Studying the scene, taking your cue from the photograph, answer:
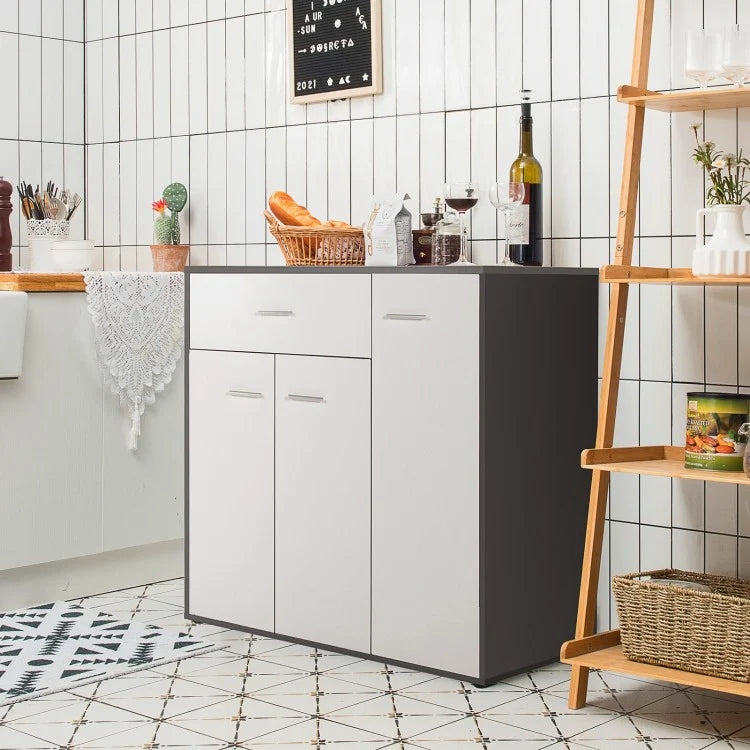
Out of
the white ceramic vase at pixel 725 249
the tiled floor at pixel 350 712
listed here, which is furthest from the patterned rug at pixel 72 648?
the white ceramic vase at pixel 725 249

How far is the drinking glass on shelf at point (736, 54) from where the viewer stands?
2467mm

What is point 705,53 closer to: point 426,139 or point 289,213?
point 426,139

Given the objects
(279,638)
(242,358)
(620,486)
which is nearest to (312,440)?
(242,358)

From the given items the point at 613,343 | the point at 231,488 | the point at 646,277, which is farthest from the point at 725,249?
the point at 231,488

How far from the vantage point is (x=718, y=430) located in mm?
2447

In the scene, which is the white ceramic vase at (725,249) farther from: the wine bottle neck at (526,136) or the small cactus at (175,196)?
the small cactus at (175,196)

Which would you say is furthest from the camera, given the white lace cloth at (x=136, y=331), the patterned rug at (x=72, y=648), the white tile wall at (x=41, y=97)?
the white tile wall at (x=41, y=97)

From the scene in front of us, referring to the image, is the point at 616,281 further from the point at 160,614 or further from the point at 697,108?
the point at 160,614

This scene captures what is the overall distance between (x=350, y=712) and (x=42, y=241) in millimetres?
1999

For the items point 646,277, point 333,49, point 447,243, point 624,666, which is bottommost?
point 624,666

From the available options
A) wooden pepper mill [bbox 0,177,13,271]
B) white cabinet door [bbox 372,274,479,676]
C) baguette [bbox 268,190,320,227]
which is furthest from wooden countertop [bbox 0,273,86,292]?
white cabinet door [bbox 372,274,479,676]

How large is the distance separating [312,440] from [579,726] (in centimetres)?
92

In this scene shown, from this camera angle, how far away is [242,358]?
3109 millimetres

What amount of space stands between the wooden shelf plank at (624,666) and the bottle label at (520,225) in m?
0.93
